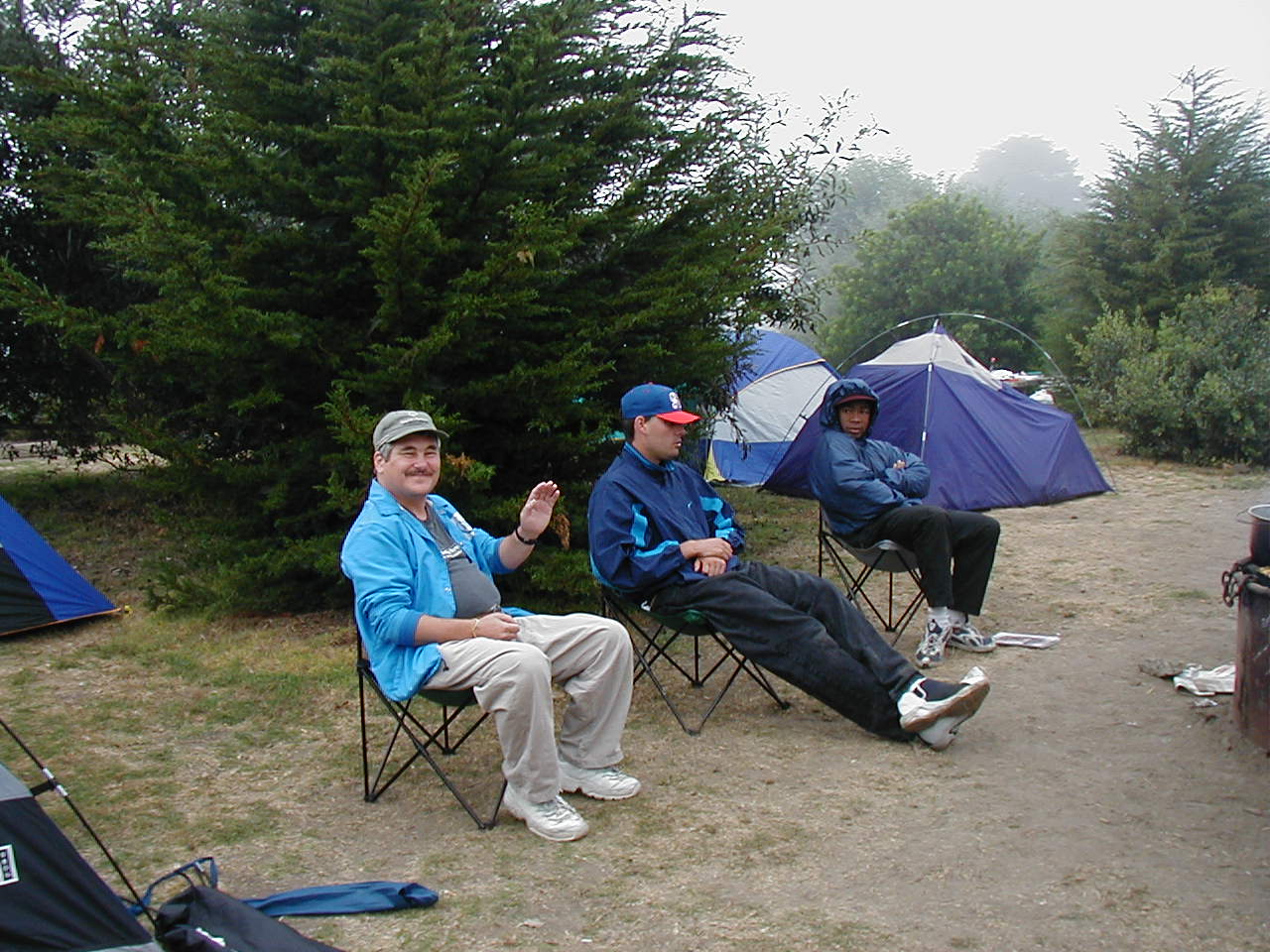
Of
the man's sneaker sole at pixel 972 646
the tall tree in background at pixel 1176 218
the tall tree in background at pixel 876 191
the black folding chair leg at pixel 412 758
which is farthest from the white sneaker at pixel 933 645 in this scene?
the tall tree in background at pixel 876 191

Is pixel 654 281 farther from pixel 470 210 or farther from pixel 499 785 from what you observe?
pixel 499 785

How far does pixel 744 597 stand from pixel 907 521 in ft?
4.49

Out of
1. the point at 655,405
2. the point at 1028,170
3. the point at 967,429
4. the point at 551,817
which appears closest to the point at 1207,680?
the point at 655,405

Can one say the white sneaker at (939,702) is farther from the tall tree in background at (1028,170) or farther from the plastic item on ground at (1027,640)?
the tall tree in background at (1028,170)

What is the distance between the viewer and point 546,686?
3109 mm

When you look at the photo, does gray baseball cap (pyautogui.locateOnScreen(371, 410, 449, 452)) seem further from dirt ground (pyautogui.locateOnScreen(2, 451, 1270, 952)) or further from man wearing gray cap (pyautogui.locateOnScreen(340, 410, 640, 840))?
dirt ground (pyautogui.locateOnScreen(2, 451, 1270, 952))

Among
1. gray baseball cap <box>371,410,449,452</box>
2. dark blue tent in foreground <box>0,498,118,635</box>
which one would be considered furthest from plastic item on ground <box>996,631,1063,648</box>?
dark blue tent in foreground <box>0,498,118,635</box>

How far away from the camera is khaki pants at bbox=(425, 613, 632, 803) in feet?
10.1

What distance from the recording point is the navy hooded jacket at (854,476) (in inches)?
199

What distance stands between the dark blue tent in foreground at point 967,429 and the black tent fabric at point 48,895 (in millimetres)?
6814

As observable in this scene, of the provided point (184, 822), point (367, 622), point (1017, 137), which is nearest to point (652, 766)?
point (367, 622)

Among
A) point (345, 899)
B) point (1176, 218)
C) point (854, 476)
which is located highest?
point (1176, 218)

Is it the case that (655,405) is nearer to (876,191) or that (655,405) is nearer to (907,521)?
(907,521)

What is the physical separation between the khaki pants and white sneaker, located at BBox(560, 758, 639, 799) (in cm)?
3
